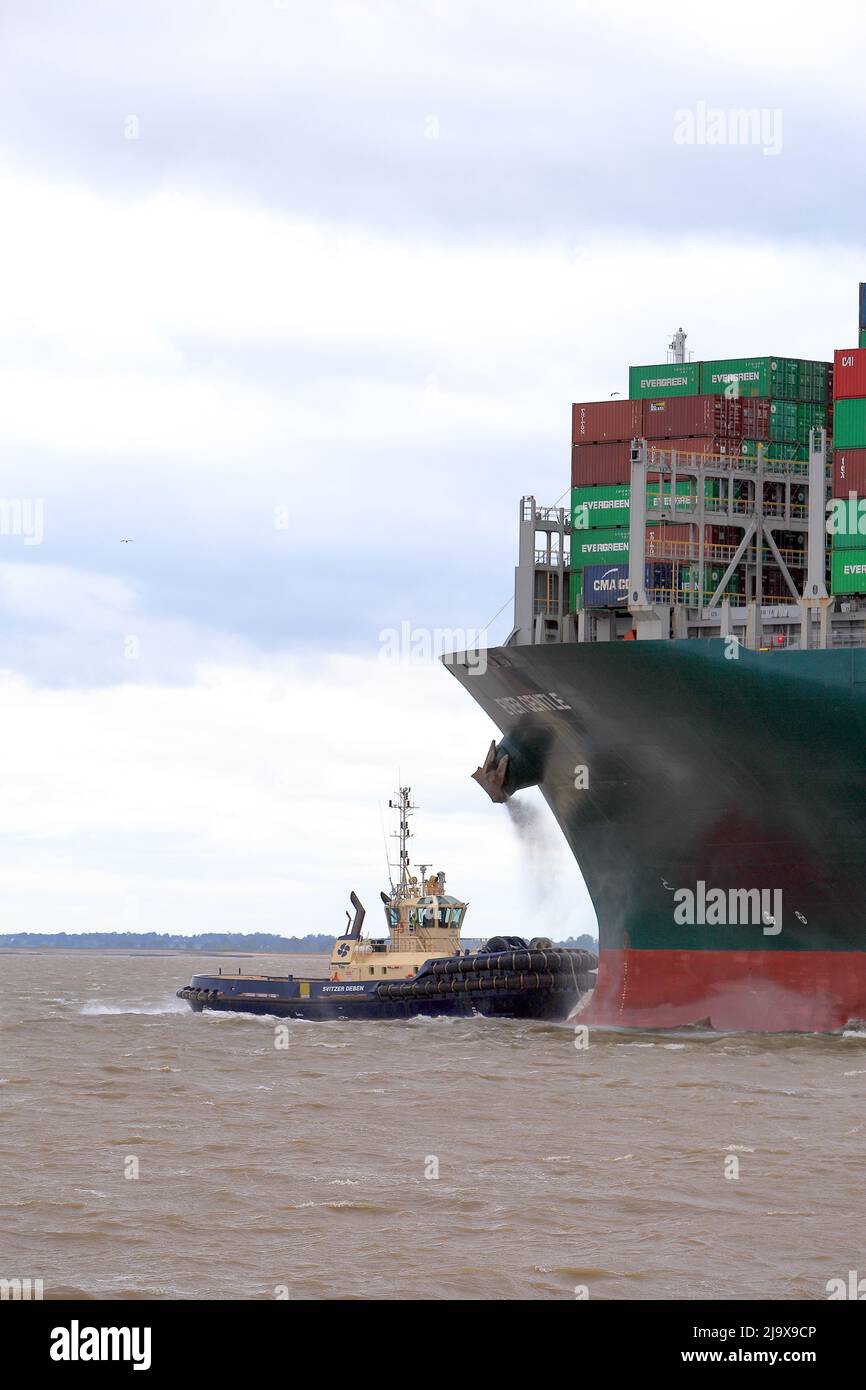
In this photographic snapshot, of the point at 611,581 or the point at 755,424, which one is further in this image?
the point at 755,424

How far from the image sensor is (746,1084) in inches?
1126

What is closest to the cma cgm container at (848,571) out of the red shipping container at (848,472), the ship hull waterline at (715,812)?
the red shipping container at (848,472)

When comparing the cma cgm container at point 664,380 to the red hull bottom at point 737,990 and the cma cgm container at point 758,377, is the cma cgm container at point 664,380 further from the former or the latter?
the red hull bottom at point 737,990

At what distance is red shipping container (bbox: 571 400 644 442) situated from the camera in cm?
4119

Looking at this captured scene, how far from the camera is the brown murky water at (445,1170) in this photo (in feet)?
52.3

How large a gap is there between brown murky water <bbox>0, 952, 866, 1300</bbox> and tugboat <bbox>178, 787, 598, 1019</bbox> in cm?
636

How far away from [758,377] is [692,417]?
1.88 meters

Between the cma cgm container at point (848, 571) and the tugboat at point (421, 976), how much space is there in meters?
12.6

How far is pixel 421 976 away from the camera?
144 feet

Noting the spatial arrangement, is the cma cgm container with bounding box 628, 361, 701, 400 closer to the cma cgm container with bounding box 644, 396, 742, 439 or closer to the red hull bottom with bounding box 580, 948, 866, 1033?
the cma cgm container with bounding box 644, 396, 742, 439

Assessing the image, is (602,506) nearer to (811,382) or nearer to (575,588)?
(575,588)

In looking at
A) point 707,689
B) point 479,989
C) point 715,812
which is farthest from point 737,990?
point 479,989

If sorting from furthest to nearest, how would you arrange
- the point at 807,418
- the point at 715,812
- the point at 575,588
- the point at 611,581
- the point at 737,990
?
the point at 807,418 → the point at 575,588 → the point at 611,581 → the point at 737,990 → the point at 715,812
